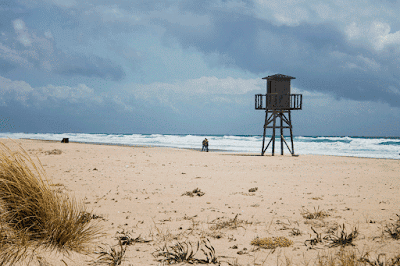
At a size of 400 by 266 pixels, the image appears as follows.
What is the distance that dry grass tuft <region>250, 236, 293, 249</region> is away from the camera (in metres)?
3.98

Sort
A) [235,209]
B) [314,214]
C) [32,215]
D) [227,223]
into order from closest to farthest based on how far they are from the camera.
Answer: [32,215] < [227,223] < [314,214] < [235,209]

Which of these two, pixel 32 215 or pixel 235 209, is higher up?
pixel 32 215

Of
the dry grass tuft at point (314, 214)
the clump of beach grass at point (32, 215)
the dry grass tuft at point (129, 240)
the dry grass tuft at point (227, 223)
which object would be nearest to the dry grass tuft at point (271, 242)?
the dry grass tuft at point (227, 223)

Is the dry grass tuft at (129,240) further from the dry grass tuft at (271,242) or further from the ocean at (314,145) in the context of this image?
the ocean at (314,145)

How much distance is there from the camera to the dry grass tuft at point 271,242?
157 inches

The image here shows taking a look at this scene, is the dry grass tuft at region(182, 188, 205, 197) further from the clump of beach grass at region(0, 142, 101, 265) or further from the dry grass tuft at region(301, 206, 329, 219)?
the clump of beach grass at region(0, 142, 101, 265)

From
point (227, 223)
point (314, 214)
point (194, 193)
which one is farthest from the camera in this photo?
point (194, 193)

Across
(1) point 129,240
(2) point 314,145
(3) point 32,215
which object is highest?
(2) point 314,145

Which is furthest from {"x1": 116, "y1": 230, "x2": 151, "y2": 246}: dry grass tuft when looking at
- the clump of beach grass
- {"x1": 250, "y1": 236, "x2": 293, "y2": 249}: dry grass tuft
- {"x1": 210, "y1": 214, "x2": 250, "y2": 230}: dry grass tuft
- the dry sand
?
{"x1": 250, "y1": 236, "x2": 293, "y2": 249}: dry grass tuft

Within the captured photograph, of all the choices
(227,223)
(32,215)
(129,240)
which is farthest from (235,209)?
(32,215)

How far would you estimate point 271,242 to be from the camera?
4.02 meters

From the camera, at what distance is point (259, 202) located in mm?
6672

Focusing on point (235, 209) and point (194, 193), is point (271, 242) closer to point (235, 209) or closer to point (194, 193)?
point (235, 209)

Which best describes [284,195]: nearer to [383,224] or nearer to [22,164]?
[383,224]
